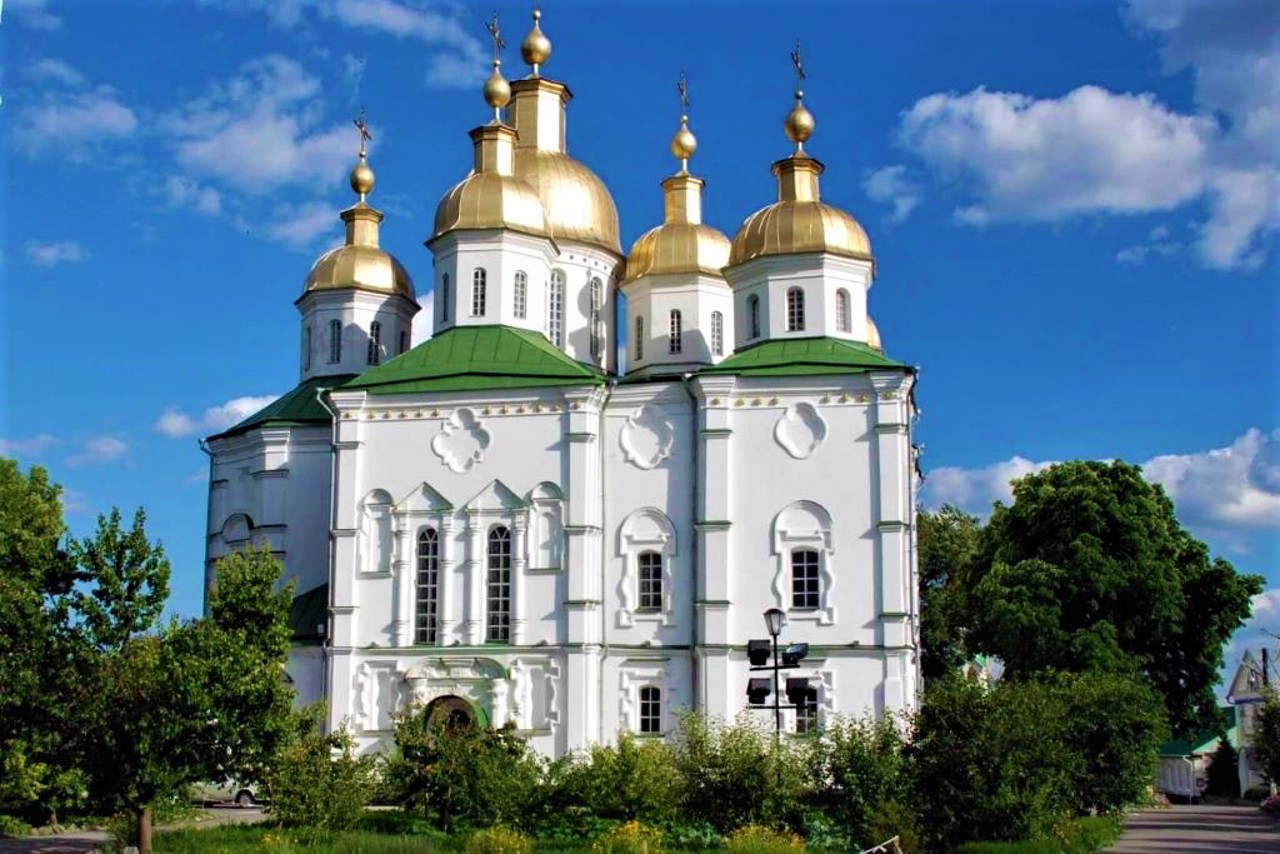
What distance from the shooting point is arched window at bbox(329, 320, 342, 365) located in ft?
137

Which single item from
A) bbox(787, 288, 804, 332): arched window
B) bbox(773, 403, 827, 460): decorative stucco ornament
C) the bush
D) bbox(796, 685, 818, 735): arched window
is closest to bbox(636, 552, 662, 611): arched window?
→ bbox(773, 403, 827, 460): decorative stucco ornament

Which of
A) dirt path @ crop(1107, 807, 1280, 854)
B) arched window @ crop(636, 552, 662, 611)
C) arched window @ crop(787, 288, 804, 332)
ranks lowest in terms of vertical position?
dirt path @ crop(1107, 807, 1280, 854)

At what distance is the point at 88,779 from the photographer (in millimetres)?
21000

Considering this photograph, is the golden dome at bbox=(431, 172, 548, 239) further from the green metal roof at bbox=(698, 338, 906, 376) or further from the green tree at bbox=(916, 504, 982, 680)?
the green tree at bbox=(916, 504, 982, 680)

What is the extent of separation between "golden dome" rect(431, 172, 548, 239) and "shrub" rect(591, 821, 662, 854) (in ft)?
63.4

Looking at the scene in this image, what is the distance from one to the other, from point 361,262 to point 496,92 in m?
6.03

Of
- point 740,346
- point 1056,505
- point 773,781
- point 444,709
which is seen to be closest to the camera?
point 773,781

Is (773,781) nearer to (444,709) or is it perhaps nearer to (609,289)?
(444,709)

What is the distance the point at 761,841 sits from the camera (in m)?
20.4

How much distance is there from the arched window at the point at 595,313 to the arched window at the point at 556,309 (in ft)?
3.72

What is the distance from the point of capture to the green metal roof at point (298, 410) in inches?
1526

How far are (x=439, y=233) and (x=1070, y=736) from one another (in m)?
19.1

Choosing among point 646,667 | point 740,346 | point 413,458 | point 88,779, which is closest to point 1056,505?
point 740,346

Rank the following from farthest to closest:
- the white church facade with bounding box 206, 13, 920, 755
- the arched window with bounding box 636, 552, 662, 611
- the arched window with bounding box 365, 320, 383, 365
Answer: the arched window with bounding box 365, 320, 383, 365, the arched window with bounding box 636, 552, 662, 611, the white church facade with bounding box 206, 13, 920, 755
